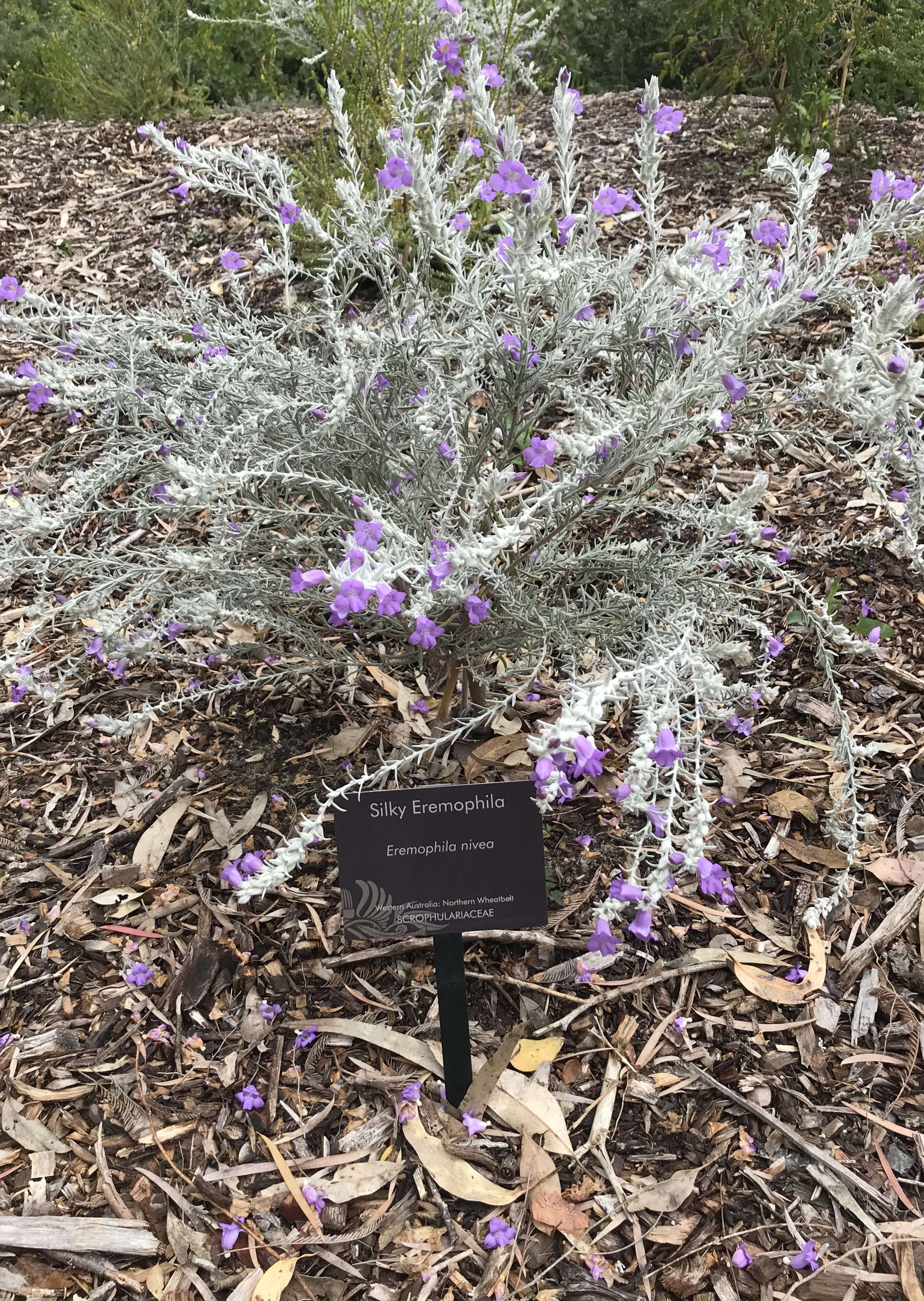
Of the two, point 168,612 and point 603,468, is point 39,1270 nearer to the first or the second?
point 168,612

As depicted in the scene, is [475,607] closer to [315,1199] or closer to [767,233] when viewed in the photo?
[767,233]

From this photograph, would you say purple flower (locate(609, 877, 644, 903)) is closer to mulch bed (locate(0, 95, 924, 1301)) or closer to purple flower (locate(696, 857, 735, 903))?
purple flower (locate(696, 857, 735, 903))

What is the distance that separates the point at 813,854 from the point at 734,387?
44.7 inches

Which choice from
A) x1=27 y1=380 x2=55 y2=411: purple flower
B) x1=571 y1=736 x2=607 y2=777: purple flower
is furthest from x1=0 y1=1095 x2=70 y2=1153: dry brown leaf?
x1=27 y1=380 x2=55 y2=411: purple flower

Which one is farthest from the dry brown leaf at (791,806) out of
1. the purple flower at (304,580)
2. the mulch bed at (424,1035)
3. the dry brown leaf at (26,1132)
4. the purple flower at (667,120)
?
the dry brown leaf at (26,1132)

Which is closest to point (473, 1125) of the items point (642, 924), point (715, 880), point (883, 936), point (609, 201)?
point (642, 924)

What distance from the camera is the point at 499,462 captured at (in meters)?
1.96

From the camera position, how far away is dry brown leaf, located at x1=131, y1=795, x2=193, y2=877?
2.20 meters

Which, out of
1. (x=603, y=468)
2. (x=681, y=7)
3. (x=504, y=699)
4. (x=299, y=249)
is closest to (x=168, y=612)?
(x=504, y=699)

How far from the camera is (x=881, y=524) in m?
2.93

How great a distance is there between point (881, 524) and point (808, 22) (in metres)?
2.65

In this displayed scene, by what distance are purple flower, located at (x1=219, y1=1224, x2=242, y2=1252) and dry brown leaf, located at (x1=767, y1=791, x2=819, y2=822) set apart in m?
1.42

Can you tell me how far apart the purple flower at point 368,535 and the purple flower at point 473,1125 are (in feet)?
3.50

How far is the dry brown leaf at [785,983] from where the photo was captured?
1904 mm
